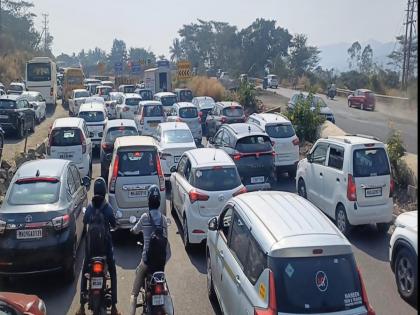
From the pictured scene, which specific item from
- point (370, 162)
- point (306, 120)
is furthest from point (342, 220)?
point (306, 120)

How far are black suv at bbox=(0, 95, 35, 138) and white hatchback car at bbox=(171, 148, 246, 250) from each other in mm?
14886

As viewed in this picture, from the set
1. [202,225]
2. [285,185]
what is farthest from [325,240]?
[285,185]

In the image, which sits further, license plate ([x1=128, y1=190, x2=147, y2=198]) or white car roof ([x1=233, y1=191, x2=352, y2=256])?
license plate ([x1=128, y1=190, x2=147, y2=198])

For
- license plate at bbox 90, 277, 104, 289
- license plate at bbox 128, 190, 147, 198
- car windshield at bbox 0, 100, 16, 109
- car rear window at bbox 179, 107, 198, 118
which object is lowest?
license plate at bbox 90, 277, 104, 289

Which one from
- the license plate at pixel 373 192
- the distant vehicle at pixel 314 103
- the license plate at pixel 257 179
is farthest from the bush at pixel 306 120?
the license plate at pixel 373 192

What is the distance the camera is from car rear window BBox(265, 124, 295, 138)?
630 inches

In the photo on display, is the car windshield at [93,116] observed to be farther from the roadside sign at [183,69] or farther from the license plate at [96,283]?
the roadside sign at [183,69]

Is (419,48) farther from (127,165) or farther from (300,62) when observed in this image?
(300,62)

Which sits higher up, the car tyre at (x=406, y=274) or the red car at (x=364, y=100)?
the red car at (x=364, y=100)

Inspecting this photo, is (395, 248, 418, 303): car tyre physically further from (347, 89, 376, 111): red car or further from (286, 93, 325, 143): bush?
(347, 89, 376, 111): red car

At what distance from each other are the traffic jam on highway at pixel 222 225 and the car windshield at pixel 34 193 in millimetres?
22

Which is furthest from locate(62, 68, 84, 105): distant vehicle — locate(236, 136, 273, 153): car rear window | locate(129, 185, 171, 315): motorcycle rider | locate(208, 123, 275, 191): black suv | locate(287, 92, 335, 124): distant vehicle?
locate(129, 185, 171, 315): motorcycle rider

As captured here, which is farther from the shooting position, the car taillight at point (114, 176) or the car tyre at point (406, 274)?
the car taillight at point (114, 176)

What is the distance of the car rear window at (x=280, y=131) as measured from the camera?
15992 mm
